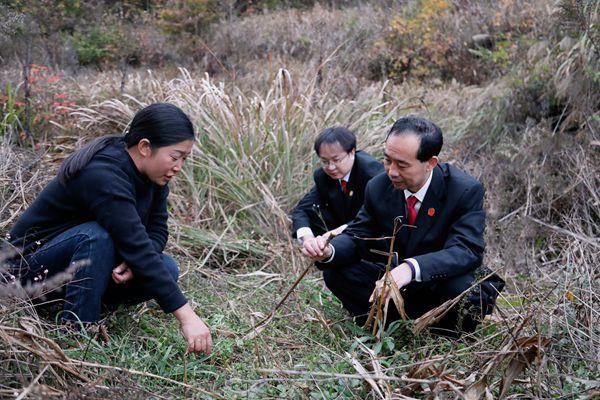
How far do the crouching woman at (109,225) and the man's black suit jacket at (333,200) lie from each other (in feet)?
5.11

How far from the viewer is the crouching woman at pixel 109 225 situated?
287 centimetres

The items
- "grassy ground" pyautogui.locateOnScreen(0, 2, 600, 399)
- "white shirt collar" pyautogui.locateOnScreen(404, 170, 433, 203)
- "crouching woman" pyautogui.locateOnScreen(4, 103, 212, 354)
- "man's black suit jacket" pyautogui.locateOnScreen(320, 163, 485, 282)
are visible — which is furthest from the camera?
"white shirt collar" pyautogui.locateOnScreen(404, 170, 433, 203)

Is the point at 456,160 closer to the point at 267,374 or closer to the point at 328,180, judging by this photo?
the point at 328,180

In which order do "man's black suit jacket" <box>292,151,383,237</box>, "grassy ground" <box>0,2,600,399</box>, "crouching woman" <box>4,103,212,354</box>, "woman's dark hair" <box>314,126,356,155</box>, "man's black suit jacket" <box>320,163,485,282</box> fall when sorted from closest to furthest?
"grassy ground" <box>0,2,600,399</box>, "crouching woman" <box>4,103,212,354</box>, "man's black suit jacket" <box>320,163,485,282</box>, "woman's dark hair" <box>314,126,356,155</box>, "man's black suit jacket" <box>292,151,383,237</box>

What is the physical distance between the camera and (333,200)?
4.50 m

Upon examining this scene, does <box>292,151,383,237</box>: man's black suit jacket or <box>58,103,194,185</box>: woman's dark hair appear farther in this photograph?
<box>292,151,383,237</box>: man's black suit jacket

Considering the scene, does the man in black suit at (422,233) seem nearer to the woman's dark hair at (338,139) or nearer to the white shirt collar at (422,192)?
the white shirt collar at (422,192)

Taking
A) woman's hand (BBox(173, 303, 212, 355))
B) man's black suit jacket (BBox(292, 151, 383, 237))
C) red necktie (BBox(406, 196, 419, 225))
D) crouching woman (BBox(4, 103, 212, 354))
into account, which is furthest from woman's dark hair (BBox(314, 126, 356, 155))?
woman's hand (BBox(173, 303, 212, 355))

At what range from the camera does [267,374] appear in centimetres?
282

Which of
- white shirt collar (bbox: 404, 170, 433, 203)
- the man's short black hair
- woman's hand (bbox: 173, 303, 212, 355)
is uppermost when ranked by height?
the man's short black hair

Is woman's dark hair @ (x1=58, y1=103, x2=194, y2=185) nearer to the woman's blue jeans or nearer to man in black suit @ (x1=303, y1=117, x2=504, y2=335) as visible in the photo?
the woman's blue jeans

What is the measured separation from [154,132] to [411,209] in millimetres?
1188

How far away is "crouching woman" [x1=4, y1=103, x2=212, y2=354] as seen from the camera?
2873mm

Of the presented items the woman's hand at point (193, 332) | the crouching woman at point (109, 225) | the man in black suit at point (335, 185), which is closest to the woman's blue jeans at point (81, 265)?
the crouching woman at point (109, 225)
